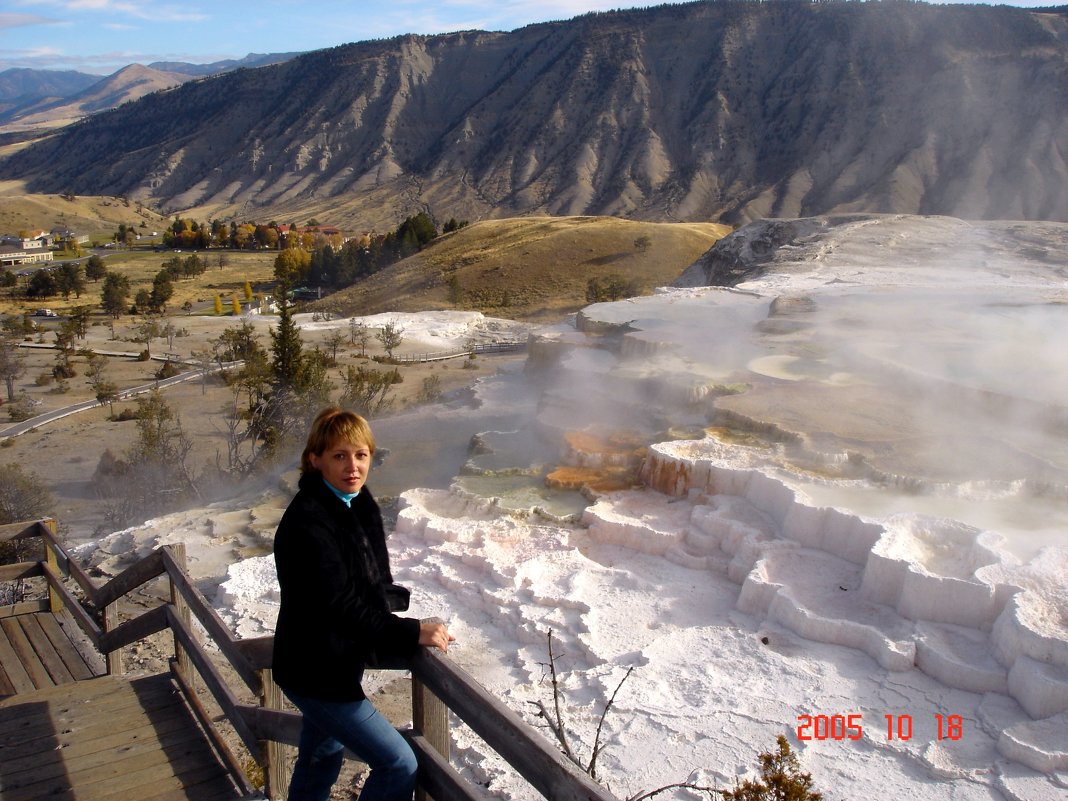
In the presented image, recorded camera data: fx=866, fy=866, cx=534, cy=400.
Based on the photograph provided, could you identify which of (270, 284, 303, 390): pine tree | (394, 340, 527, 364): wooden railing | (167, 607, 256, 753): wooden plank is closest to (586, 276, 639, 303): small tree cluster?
(394, 340, 527, 364): wooden railing

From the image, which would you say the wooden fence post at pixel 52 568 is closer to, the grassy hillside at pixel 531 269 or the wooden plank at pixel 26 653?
the wooden plank at pixel 26 653

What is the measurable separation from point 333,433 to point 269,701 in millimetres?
1149

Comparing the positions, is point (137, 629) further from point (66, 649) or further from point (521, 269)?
point (521, 269)

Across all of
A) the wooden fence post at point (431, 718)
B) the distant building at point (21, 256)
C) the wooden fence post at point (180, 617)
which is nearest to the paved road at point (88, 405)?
the wooden fence post at point (180, 617)

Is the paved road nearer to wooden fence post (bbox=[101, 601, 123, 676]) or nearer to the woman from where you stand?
wooden fence post (bbox=[101, 601, 123, 676])

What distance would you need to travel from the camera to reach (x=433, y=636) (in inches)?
92.2

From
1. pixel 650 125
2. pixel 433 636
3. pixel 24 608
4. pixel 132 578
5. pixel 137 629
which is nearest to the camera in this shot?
pixel 433 636

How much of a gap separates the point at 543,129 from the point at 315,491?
3299 inches

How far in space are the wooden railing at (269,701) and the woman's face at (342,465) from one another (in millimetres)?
497

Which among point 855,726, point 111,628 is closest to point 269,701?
point 111,628

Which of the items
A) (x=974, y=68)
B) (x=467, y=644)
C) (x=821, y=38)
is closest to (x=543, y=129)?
(x=821, y=38)

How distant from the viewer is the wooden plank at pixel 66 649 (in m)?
4.21

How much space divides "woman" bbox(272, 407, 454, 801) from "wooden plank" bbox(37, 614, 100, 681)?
8.00 feet

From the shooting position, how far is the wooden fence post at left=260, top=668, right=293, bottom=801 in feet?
9.51
